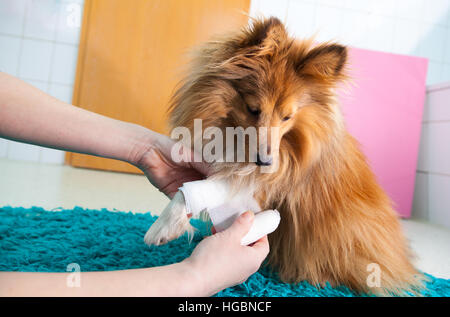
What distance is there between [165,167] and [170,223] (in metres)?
0.28

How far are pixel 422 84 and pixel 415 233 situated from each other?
1.52 m

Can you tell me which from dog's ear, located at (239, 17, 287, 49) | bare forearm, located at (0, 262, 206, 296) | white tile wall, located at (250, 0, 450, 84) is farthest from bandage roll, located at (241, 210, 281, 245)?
white tile wall, located at (250, 0, 450, 84)

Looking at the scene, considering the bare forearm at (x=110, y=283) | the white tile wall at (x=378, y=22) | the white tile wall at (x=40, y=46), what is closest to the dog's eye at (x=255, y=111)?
the bare forearm at (x=110, y=283)

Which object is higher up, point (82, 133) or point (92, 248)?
point (82, 133)

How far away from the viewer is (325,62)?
4.05 ft

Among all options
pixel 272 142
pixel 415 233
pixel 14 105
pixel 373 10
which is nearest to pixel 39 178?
pixel 14 105

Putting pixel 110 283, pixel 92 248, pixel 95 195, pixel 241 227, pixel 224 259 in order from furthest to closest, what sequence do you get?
pixel 95 195 < pixel 92 248 < pixel 241 227 < pixel 224 259 < pixel 110 283

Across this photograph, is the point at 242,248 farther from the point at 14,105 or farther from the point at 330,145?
the point at 14,105

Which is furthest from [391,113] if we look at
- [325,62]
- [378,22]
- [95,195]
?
[95,195]

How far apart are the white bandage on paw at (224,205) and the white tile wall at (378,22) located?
3079 millimetres

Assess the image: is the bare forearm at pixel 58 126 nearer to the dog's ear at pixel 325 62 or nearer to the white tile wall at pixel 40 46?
the dog's ear at pixel 325 62

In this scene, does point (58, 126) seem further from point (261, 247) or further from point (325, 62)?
point (325, 62)

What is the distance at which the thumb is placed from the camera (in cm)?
89

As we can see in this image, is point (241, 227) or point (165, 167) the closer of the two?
point (241, 227)
